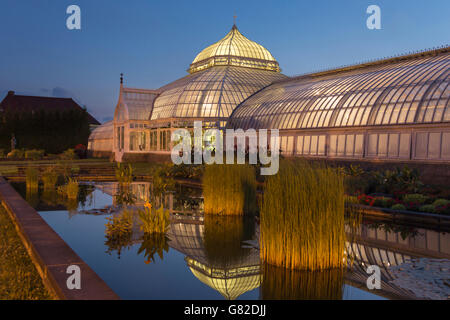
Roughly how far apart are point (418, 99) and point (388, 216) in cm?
899

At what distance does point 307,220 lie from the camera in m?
5.98

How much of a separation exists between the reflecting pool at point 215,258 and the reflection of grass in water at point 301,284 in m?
0.01

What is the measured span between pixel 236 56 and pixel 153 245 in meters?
30.3

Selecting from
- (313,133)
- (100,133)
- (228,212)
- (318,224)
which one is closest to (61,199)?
(228,212)

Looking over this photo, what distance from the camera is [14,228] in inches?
332

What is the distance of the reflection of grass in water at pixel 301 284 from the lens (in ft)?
17.5

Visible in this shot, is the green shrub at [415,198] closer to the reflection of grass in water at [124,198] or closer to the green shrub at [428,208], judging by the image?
the green shrub at [428,208]

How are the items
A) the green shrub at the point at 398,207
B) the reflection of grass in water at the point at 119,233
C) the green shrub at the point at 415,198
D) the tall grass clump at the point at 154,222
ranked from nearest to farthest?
the reflection of grass in water at the point at 119,233 < the tall grass clump at the point at 154,222 < the green shrub at the point at 398,207 < the green shrub at the point at 415,198

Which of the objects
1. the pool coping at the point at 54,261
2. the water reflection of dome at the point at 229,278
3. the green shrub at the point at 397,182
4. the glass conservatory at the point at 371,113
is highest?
the glass conservatory at the point at 371,113

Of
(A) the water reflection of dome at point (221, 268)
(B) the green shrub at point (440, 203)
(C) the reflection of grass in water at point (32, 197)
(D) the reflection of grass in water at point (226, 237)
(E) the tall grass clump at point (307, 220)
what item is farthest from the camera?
(C) the reflection of grass in water at point (32, 197)

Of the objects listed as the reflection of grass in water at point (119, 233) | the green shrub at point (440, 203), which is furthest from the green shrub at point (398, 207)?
the reflection of grass in water at point (119, 233)

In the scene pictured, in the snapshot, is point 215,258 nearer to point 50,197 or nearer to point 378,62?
point 50,197

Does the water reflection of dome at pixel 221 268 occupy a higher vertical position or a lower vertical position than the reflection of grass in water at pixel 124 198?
lower

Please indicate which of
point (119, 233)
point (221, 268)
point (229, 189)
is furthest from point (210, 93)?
point (221, 268)
